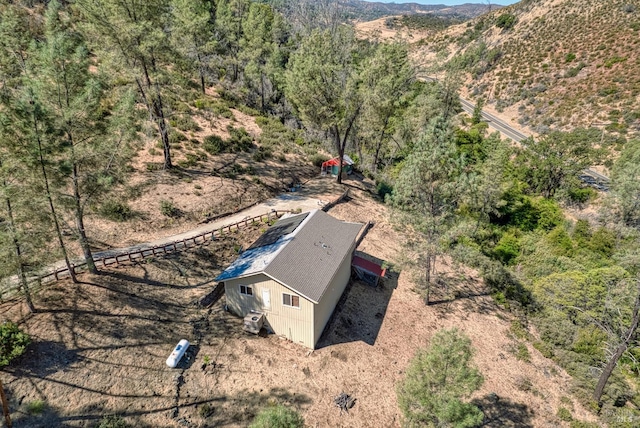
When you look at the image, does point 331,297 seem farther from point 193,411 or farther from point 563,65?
point 563,65

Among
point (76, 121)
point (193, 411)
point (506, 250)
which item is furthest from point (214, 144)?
point (506, 250)

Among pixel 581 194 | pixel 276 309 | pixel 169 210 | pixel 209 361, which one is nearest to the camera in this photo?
pixel 209 361

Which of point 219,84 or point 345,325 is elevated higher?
point 219,84

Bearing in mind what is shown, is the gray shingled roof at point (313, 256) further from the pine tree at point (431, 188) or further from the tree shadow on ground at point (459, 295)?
the tree shadow on ground at point (459, 295)

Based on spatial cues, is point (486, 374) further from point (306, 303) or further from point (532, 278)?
point (532, 278)

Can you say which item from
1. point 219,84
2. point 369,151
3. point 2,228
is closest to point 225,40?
point 219,84

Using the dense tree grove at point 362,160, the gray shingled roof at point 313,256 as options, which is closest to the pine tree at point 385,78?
the dense tree grove at point 362,160

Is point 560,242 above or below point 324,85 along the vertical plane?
below

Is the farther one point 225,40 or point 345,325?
point 225,40
